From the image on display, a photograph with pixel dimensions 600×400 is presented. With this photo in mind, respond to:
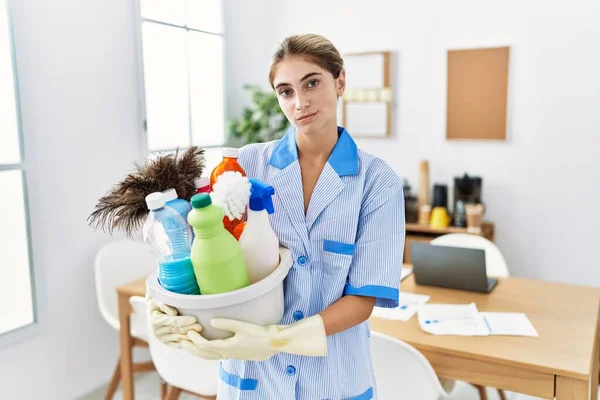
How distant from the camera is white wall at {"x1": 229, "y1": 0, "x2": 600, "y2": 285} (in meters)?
3.01

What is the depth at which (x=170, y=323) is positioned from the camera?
93 cm

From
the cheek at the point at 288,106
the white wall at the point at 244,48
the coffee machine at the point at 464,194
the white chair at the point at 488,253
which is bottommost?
the white chair at the point at 488,253

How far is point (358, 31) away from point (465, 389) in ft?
7.59

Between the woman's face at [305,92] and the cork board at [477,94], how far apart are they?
239cm

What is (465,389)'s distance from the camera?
2750 millimetres

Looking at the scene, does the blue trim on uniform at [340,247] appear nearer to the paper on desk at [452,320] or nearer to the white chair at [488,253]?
the paper on desk at [452,320]

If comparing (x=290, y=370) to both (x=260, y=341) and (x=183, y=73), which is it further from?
(x=183, y=73)

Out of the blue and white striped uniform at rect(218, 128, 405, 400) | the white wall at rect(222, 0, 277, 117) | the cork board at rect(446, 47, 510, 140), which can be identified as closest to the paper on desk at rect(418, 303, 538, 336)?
the blue and white striped uniform at rect(218, 128, 405, 400)

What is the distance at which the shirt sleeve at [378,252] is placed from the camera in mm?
1045

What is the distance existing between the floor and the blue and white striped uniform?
173cm

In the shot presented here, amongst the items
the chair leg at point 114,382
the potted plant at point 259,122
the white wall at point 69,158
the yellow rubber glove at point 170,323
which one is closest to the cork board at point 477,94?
the potted plant at point 259,122

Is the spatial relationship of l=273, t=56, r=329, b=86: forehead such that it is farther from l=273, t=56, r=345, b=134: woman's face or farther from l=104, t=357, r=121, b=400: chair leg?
l=104, t=357, r=121, b=400: chair leg

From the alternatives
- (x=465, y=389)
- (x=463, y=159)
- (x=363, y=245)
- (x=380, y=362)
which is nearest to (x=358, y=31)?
(x=463, y=159)

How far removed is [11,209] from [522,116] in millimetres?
2764
